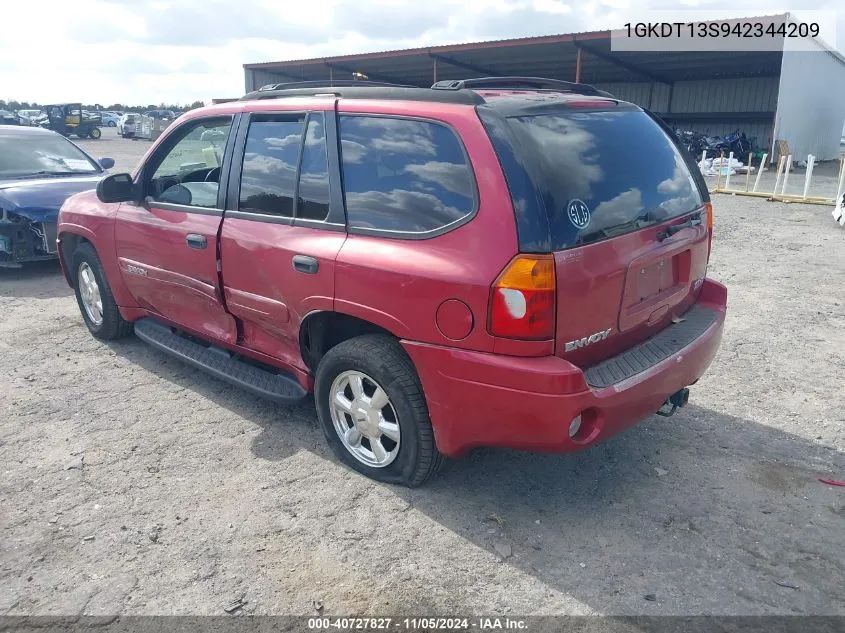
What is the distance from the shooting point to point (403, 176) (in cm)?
307

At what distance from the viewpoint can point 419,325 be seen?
291cm

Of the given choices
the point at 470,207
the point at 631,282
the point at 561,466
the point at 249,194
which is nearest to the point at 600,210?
the point at 631,282

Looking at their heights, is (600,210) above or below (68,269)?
above

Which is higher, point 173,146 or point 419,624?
point 173,146

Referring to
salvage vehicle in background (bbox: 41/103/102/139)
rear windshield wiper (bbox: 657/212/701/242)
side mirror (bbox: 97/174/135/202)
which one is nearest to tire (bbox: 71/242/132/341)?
side mirror (bbox: 97/174/135/202)

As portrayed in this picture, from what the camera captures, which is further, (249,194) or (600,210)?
(249,194)

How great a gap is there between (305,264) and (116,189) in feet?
6.50

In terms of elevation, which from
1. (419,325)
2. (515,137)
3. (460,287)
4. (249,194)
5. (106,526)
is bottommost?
(106,526)

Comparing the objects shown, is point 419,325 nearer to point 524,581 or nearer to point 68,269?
point 524,581

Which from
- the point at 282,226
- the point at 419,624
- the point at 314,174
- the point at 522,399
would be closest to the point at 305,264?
the point at 282,226

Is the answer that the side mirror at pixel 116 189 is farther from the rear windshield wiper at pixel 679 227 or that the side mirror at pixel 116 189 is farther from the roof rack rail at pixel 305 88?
the rear windshield wiper at pixel 679 227

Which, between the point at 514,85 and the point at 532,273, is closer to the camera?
the point at 532,273

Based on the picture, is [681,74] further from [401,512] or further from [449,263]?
[401,512]

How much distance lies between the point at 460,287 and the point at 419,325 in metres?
0.28
